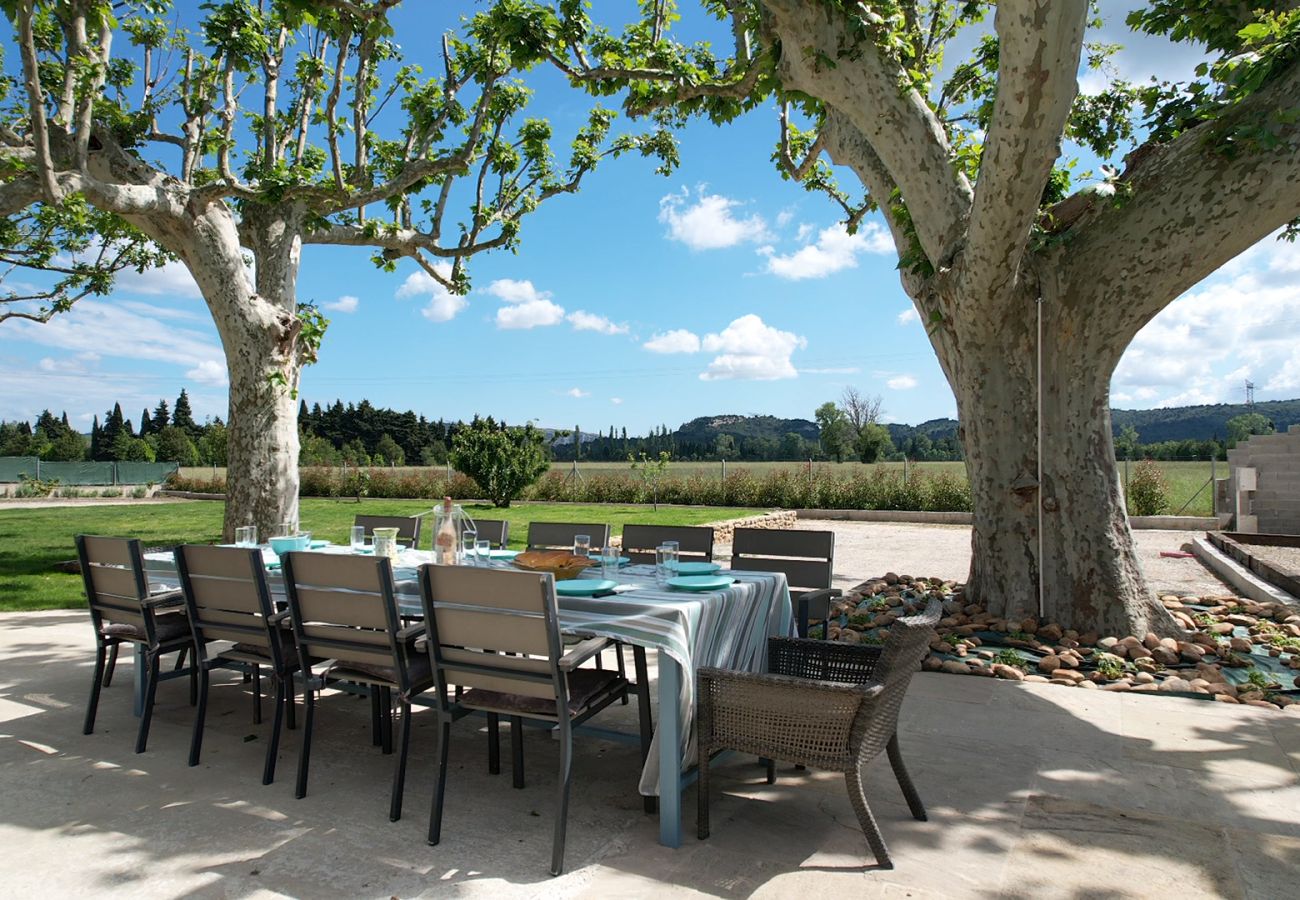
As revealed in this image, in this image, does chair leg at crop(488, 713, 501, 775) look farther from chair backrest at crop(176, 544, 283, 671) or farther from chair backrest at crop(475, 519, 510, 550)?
chair backrest at crop(475, 519, 510, 550)

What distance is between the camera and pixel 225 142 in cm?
852

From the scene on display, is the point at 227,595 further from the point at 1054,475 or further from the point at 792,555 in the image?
the point at 1054,475

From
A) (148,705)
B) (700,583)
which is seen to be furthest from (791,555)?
(148,705)

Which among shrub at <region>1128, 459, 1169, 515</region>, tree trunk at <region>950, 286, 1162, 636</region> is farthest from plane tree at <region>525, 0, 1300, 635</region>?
shrub at <region>1128, 459, 1169, 515</region>

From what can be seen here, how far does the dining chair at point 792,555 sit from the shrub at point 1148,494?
47.6ft

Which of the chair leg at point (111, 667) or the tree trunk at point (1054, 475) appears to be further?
the tree trunk at point (1054, 475)

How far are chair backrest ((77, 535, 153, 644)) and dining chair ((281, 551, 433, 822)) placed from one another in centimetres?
103

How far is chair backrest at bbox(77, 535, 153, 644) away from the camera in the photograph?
3.78m

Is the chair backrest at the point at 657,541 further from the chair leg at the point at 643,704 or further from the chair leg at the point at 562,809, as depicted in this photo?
the chair leg at the point at 562,809

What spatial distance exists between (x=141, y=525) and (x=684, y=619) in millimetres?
16130

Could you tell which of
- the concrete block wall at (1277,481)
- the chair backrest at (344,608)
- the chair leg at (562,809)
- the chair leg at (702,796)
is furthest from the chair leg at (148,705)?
the concrete block wall at (1277,481)

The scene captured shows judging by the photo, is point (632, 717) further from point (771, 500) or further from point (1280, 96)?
point (771, 500)

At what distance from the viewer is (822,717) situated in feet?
8.46

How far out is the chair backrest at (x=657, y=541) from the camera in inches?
184
